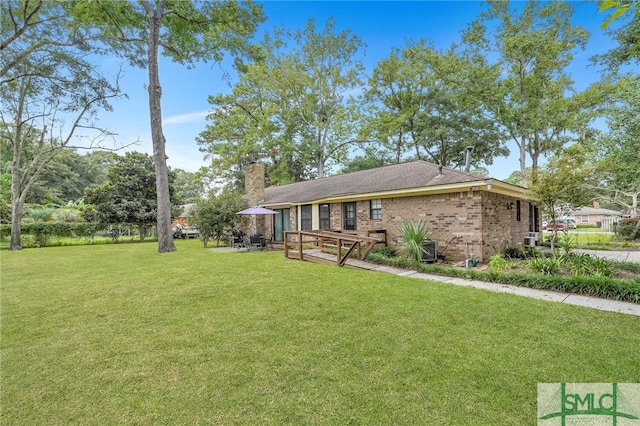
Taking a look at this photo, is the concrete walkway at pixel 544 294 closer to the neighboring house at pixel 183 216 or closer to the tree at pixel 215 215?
the tree at pixel 215 215

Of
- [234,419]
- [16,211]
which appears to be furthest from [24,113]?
[234,419]

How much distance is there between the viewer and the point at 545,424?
2.26m

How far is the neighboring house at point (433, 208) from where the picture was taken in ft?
29.4

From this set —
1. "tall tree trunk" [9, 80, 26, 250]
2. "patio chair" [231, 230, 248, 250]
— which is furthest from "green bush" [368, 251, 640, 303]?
"tall tree trunk" [9, 80, 26, 250]

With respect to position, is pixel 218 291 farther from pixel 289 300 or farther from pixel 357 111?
pixel 357 111

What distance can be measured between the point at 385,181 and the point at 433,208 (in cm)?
273

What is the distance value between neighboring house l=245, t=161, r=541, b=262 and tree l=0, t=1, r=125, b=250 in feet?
39.4

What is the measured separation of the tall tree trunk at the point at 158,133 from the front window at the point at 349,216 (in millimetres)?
7998

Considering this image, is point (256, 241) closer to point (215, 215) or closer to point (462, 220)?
point (215, 215)

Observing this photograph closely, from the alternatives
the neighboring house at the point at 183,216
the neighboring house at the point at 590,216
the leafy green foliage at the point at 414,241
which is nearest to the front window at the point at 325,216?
the leafy green foliage at the point at 414,241

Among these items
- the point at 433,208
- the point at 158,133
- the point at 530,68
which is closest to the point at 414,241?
the point at 433,208

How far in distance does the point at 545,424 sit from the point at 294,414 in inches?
78.1

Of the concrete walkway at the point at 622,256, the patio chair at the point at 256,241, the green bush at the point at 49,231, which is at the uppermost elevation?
the green bush at the point at 49,231

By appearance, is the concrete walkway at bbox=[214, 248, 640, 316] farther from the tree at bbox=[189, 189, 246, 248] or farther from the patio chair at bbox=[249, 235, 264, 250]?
the tree at bbox=[189, 189, 246, 248]
